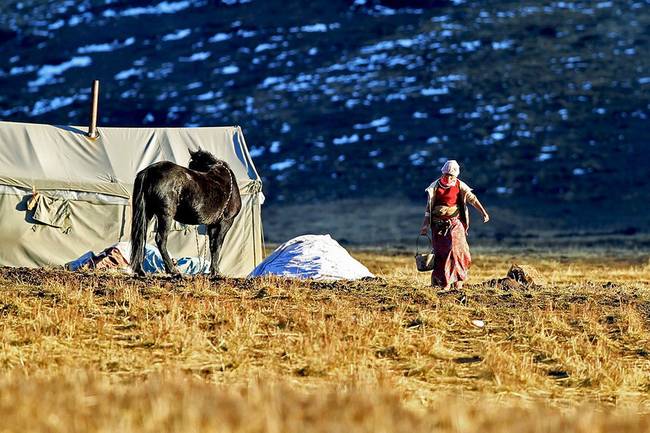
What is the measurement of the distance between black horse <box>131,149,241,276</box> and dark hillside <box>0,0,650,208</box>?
159 ft

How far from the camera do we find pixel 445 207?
14.8 m

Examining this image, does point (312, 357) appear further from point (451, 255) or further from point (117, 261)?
point (117, 261)

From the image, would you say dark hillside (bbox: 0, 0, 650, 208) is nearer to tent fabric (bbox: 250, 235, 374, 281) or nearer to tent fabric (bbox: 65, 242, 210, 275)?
tent fabric (bbox: 65, 242, 210, 275)

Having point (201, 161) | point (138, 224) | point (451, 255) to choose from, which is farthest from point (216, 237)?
point (451, 255)

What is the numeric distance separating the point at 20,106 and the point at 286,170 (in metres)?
24.9

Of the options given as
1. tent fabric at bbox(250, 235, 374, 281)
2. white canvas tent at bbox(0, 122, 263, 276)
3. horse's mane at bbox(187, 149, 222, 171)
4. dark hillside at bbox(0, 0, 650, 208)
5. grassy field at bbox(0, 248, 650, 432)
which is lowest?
dark hillside at bbox(0, 0, 650, 208)

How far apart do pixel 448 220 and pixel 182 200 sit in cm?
353

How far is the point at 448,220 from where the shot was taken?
14.9 metres

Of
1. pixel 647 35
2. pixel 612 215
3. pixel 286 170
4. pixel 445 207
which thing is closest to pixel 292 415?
pixel 445 207

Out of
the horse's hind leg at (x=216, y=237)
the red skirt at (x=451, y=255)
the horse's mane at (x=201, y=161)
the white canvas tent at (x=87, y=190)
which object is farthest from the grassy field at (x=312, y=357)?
the white canvas tent at (x=87, y=190)

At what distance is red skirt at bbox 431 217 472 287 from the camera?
14901 millimetres

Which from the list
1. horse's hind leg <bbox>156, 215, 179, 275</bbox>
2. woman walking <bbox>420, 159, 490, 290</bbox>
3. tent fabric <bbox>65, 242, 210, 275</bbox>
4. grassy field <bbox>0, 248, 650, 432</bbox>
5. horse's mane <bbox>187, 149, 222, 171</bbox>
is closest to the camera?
grassy field <bbox>0, 248, 650, 432</bbox>

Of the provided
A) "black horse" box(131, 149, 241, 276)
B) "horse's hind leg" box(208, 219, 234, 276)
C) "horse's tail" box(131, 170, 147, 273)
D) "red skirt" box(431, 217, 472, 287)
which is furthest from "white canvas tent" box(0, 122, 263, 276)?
"red skirt" box(431, 217, 472, 287)

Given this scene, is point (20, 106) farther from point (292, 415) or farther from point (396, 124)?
point (292, 415)
